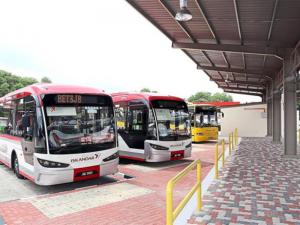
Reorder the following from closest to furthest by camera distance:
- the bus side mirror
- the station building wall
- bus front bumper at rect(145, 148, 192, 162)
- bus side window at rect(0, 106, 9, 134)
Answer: the bus side mirror
bus side window at rect(0, 106, 9, 134)
bus front bumper at rect(145, 148, 192, 162)
the station building wall

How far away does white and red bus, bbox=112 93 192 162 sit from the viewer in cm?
991

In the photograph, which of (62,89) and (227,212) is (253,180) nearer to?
(227,212)

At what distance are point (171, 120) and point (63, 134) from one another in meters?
4.82

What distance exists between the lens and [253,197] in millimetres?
6129

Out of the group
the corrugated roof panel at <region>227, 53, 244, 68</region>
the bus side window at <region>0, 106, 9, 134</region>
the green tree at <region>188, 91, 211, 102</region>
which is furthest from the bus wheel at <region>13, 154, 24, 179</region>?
the green tree at <region>188, 91, 211, 102</region>

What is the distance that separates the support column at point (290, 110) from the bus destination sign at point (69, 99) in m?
9.37

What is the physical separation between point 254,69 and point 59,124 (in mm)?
15242

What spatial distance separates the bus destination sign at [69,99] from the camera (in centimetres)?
669

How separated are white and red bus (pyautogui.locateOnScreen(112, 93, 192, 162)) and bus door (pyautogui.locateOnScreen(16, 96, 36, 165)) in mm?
4244

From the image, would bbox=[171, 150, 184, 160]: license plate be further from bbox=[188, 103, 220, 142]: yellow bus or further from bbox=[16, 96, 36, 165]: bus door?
bbox=[188, 103, 220, 142]: yellow bus

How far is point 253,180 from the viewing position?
25.5 feet

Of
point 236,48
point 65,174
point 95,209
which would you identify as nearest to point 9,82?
point 236,48

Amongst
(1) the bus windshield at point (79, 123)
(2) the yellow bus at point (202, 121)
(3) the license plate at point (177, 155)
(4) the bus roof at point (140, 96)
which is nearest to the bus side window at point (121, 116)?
(4) the bus roof at point (140, 96)

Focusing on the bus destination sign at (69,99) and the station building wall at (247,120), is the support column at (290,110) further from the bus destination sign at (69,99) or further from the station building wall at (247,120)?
the station building wall at (247,120)
